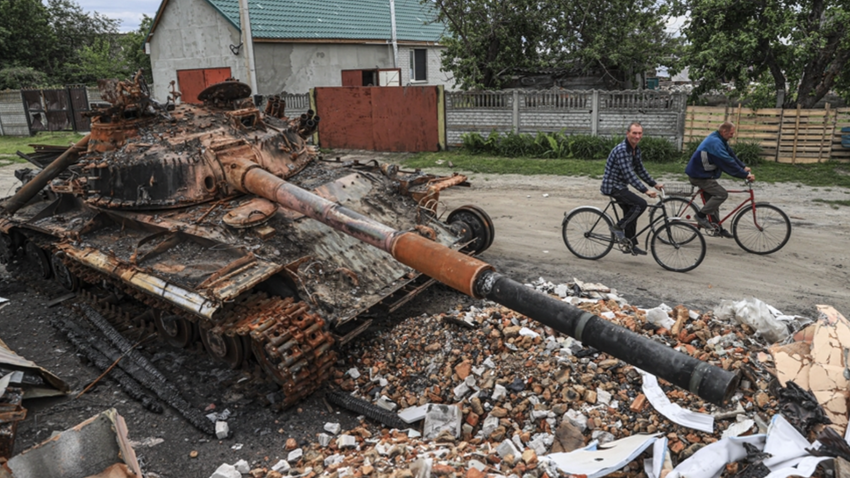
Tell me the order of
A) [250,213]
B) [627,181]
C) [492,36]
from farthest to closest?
[492,36] → [627,181] → [250,213]

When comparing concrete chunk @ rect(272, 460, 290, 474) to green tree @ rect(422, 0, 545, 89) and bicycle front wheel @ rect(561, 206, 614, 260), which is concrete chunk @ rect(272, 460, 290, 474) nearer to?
bicycle front wheel @ rect(561, 206, 614, 260)

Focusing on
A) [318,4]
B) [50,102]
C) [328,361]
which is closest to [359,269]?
[328,361]

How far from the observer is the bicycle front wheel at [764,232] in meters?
9.03

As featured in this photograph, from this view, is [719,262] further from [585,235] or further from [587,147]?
[587,147]

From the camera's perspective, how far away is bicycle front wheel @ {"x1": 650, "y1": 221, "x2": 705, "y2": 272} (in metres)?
8.55

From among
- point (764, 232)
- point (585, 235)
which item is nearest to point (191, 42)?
point (585, 235)

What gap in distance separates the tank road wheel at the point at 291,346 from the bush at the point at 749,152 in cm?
1340

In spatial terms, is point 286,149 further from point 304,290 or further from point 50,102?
point 50,102

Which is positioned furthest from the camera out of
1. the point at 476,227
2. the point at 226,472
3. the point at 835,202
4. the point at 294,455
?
the point at 835,202

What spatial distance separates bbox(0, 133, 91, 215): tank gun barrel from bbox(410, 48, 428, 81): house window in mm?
21338

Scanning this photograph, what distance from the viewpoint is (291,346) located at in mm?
5508

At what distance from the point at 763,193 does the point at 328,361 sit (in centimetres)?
1074

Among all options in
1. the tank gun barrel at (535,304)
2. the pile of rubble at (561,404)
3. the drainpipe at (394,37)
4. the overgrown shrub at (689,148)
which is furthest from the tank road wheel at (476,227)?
the drainpipe at (394,37)

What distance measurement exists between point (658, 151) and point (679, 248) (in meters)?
Answer: 8.31
